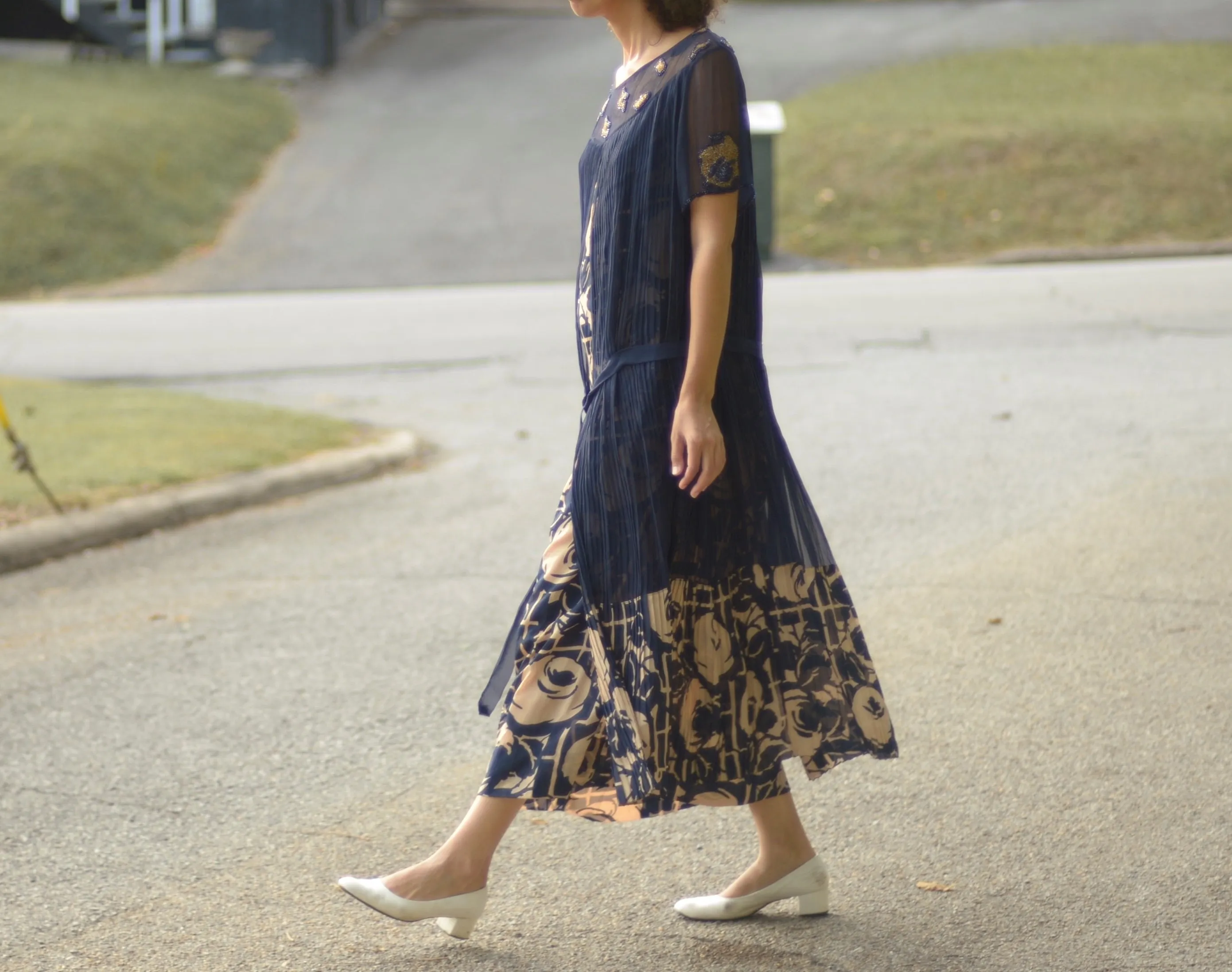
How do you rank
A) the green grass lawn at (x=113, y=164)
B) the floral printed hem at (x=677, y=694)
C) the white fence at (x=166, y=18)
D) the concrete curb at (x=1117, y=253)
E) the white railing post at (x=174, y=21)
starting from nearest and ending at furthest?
1. the floral printed hem at (x=677, y=694)
2. the concrete curb at (x=1117, y=253)
3. the green grass lawn at (x=113, y=164)
4. the white fence at (x=166, y=18)
5. the white railing post at (x=174, y=21)

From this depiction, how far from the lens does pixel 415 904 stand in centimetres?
305

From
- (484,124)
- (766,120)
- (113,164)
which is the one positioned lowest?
(484,124)

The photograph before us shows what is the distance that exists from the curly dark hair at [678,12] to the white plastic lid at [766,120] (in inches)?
526

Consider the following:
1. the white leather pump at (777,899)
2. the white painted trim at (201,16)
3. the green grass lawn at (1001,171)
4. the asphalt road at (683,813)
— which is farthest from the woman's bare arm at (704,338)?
the white painted trim at (201,16)

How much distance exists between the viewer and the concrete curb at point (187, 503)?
6.38 meters

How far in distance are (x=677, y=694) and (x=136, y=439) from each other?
5847 millimetres

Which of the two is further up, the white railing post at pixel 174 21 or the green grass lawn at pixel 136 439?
the green grass lawn at pixel 136 439

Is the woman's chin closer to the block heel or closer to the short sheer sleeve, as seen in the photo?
the short sheer sleeve

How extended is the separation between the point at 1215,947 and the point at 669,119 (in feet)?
6.20

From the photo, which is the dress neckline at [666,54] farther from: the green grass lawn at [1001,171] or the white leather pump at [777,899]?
the green grass lawn at [1001,171]

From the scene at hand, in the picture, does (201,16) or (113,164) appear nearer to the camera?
(113,164)

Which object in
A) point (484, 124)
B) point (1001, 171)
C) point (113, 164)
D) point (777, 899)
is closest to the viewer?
point (777, 899)

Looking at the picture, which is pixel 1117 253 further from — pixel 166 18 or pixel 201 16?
pixel 166 18

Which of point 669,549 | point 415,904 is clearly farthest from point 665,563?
point 415,904
